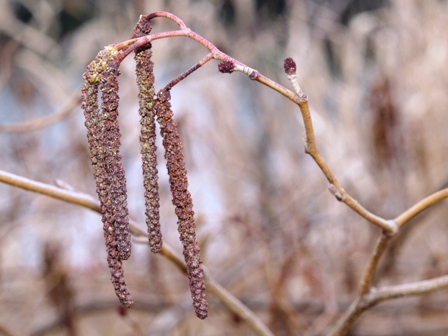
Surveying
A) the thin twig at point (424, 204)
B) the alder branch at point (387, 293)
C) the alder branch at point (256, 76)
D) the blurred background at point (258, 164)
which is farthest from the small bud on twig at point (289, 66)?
the blurred background at point (258, 164)

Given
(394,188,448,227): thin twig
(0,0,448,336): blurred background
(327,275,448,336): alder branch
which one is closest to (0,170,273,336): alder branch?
(327,275,448,336): alder branch

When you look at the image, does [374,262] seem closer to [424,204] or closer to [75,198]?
[424,204]

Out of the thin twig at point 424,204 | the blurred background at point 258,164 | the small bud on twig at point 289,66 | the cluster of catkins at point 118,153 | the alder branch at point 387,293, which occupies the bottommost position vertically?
the blurred background at point 258,164

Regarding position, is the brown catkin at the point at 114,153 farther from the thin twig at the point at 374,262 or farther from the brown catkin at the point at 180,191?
the thin twig at the point at 374,262

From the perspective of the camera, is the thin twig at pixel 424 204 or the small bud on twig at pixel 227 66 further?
the thin twig at pixel 424 204

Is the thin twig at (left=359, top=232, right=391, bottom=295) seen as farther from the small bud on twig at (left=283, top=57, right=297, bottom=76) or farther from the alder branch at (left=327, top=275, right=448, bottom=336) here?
the small bud on twig at (left=283, top=57, right=297, bottom=76)

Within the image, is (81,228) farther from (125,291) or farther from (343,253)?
(125,291)

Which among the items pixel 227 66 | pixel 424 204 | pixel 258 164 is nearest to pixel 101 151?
pixel 227 66
